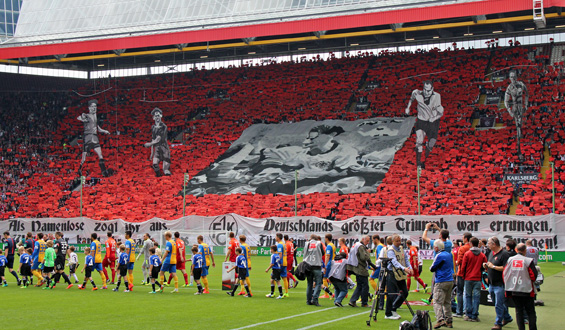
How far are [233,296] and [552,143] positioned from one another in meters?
30.2

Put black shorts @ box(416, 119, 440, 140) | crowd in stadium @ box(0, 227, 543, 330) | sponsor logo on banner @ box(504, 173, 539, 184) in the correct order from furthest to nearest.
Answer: black shorts @ box(416, 119, 440, 140), sponsor logo on banner @ box(504, 173, 539, 184), crowd in stadium @ box(0, 227, 543, 330)

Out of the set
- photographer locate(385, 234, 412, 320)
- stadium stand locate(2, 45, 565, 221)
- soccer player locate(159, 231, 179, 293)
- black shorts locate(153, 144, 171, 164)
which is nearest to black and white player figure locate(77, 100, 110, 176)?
stadium stand locate(2, 45, 565, 221)

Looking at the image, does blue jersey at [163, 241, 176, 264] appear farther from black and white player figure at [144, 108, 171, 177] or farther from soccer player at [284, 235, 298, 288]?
black and white player figure at [144, 108, 171, 177]

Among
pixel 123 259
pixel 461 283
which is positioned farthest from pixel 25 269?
pixel 461 283

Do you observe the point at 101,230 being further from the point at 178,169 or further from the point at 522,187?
the point at 522,187

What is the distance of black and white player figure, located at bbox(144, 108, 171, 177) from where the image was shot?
173 ft

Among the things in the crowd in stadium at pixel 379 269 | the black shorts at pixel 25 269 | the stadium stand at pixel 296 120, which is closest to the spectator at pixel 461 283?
the crowd in stadium at pixel 379 269

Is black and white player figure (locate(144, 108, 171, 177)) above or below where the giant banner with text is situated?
above

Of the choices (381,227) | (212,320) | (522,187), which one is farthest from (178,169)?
(212,320)

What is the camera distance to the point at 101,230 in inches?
1630

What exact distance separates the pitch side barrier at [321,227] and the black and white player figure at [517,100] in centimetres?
1281

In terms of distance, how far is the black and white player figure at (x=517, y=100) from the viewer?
44938 millimetres

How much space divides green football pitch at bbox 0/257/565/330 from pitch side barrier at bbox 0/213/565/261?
11.3 meters

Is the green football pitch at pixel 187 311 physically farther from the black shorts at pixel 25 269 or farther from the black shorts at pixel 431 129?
the black shorts at pixel 431 129
